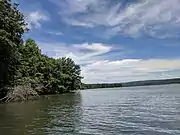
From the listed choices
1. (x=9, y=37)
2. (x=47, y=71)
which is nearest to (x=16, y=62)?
(x=9, y=37)

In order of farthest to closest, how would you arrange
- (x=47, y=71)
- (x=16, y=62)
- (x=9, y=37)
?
(x=47, y=71) → (x=16, y=62) → (x=9, y=37)

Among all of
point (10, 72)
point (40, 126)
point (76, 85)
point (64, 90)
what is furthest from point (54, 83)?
point (40, 126)

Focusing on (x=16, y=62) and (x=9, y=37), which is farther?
(x=16, y=62)

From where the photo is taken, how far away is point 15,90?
45.6 metres

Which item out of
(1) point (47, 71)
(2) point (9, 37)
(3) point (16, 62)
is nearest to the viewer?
(2) point (9, 37)

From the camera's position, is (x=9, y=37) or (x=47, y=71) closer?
(x=9, y=37)

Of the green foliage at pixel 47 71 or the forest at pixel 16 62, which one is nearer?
the forest at pixel 16 62

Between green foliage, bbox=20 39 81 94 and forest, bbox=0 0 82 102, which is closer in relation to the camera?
forest, bbox=0 0 82 102

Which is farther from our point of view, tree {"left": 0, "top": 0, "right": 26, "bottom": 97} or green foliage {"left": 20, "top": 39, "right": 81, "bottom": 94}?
green foliage {"left": 20, "top": 39, "right": 81, "bottom": 94}

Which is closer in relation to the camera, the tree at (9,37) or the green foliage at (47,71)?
the tree at (9,37)

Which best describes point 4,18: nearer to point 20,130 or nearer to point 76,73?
point 20,130

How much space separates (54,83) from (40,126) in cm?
6346

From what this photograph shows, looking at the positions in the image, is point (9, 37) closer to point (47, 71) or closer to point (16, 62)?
point (16, 62)

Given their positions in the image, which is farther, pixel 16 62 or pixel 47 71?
pixel 47 71
